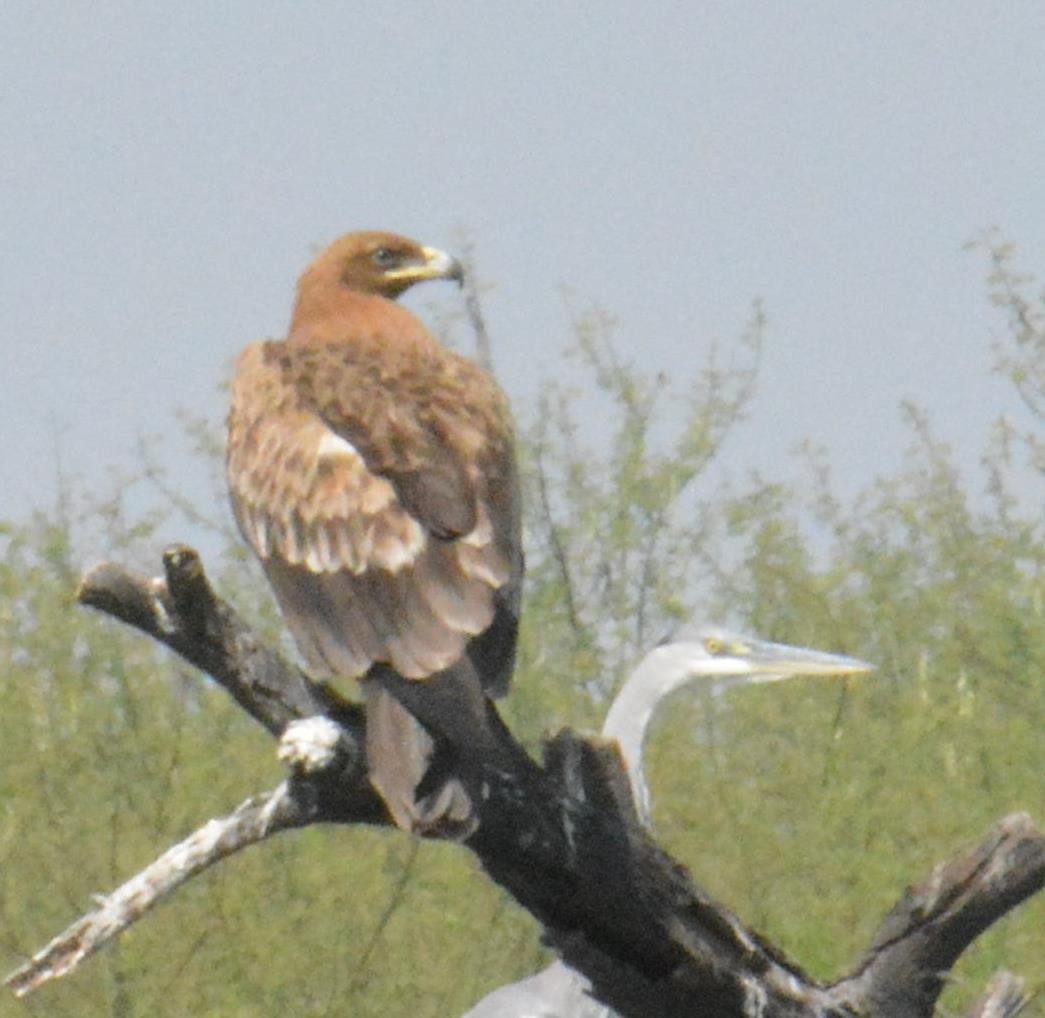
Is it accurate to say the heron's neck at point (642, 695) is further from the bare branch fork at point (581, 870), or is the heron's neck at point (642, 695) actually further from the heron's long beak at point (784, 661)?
the bare branch fork at point (581, 870)

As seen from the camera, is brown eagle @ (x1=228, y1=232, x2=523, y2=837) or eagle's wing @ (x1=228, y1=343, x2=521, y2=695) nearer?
brown eagle @ (x1=228, y1=232, x2=523, y2=837)

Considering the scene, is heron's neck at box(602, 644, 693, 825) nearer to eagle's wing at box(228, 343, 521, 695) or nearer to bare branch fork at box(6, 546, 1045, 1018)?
eagle's wing at box(228, 343, 521, 695)

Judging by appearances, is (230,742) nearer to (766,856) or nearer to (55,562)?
(55,562)

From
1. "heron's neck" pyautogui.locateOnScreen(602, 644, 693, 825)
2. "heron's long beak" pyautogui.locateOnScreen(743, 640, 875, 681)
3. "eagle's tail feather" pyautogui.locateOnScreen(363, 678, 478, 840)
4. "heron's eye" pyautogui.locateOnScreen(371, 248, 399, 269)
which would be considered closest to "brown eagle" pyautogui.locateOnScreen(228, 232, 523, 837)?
"eagle's tail feather" pyautogui.locateOnScreen(363, 678, 478, 840)

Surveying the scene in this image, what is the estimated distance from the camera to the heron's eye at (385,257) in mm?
9539

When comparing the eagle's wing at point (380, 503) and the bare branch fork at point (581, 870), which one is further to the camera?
the eagle's wing at point (380, 503)

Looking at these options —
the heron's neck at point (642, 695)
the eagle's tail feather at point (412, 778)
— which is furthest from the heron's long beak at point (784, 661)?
the eagle's tail feather at point (412, 778)

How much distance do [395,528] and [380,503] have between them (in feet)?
0.37

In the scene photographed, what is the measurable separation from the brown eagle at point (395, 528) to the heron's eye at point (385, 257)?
697mm

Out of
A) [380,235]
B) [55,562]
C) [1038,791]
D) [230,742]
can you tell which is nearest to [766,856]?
[1038,791]

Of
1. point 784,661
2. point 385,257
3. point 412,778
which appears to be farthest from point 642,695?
point 412,778

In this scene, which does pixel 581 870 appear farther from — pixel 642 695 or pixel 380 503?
pixel 642 695

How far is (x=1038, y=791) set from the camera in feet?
57.8

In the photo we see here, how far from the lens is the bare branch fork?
6297mm
